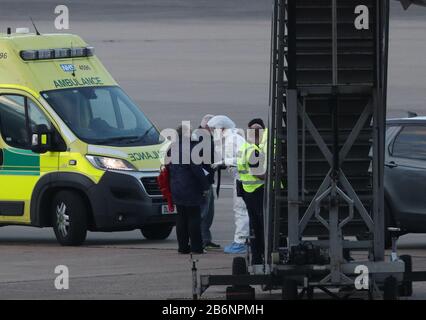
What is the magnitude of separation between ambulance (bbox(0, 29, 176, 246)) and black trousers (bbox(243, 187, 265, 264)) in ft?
8.60

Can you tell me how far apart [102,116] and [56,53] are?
101cm

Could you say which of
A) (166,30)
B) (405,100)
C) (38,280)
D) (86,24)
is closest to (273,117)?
(38,280)

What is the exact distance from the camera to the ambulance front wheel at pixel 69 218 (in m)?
19.0

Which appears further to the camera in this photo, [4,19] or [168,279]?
[4,19]

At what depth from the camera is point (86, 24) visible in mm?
60594

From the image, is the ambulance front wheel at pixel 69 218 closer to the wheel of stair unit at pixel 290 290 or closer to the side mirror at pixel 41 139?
the side mirror at pixel 41 139

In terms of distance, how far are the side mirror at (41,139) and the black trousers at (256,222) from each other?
3.40 metres

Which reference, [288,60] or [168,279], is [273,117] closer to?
[288,60]

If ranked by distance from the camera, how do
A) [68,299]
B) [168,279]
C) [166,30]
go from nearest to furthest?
[68,299]
[168,279]
[166,30]

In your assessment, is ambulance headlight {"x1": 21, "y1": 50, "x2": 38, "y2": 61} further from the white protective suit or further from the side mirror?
the white protective suit

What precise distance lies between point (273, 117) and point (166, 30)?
44.4 m

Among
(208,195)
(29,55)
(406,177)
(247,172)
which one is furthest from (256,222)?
(29,55)

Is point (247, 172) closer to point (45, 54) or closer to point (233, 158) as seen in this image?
point (233, 158)

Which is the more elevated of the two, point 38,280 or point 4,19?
point 4,19
